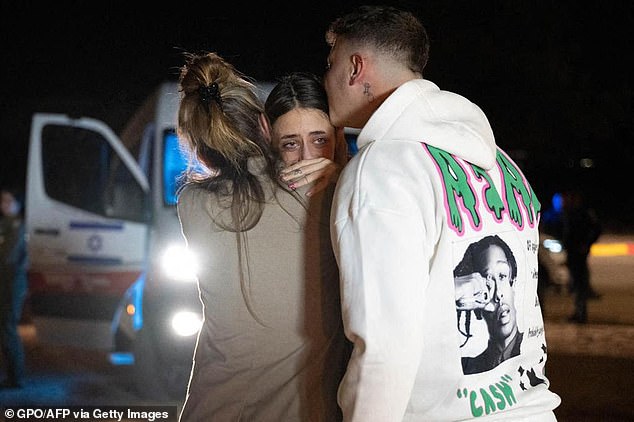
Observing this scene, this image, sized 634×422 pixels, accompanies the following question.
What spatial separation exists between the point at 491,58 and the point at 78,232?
6.46 metres

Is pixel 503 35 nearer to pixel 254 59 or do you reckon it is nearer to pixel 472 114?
pixel 254 59

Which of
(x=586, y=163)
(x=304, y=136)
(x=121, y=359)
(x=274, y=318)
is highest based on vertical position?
(x=586, y=163)

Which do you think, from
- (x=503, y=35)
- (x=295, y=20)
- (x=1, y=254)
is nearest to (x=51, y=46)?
(x=295, y=20)

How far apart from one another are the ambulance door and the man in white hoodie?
5613 millimetres

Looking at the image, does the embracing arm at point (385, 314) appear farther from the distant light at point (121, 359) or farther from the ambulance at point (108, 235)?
the distant light at point (121, 359)

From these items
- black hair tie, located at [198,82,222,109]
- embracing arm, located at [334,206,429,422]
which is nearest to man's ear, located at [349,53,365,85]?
black hair tie, located at [198,82,222,109]

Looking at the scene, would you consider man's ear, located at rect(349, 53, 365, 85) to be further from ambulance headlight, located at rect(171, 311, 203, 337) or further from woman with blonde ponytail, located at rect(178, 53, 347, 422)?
ambulance headlight, located at rect(171, 311, 203, 337)

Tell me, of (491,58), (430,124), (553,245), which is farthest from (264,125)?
(553,245)

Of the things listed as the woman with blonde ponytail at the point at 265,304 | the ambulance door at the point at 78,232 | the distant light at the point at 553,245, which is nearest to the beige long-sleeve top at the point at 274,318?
the woman with blonde ponytail at the point at 265,304

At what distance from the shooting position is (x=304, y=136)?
3.01 metres

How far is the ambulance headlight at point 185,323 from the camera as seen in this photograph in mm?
6938

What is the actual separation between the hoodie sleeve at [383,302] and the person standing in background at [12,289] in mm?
6253

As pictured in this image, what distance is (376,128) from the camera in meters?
2.11
